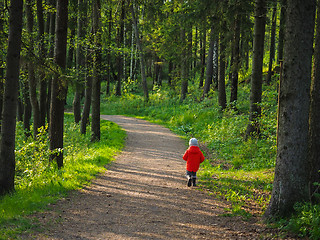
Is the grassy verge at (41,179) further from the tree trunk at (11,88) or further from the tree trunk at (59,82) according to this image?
the tree trunk at (11,88)

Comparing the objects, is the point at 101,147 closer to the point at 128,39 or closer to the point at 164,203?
the point at 164,203

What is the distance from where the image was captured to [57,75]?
8445 mm

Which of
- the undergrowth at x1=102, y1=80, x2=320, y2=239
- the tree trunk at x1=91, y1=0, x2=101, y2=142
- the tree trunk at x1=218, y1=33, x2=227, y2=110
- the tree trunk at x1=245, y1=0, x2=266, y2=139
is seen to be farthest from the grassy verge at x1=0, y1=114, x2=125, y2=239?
the tree trunk at x1=218, y1=33, x2=227, y2=110

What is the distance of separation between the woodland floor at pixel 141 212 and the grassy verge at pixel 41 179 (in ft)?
0.93

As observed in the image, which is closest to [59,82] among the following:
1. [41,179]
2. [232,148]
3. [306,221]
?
[41,179]

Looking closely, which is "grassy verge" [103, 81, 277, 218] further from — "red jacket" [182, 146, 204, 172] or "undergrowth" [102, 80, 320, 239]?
"red jacket" [182, 146, 204, 172]

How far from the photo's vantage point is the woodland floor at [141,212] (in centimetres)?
538

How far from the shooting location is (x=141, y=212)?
653cm

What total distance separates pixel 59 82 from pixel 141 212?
4452mm

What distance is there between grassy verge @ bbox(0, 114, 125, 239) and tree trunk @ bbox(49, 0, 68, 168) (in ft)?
1.60

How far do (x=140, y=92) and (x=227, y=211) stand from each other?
34646mm

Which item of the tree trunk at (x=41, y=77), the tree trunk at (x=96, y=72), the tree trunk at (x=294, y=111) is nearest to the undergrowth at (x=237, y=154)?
the tree trunk at (x=294, y=111)

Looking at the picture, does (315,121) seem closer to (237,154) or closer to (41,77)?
(237,154)

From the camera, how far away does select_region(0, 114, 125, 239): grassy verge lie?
5.55 meters
